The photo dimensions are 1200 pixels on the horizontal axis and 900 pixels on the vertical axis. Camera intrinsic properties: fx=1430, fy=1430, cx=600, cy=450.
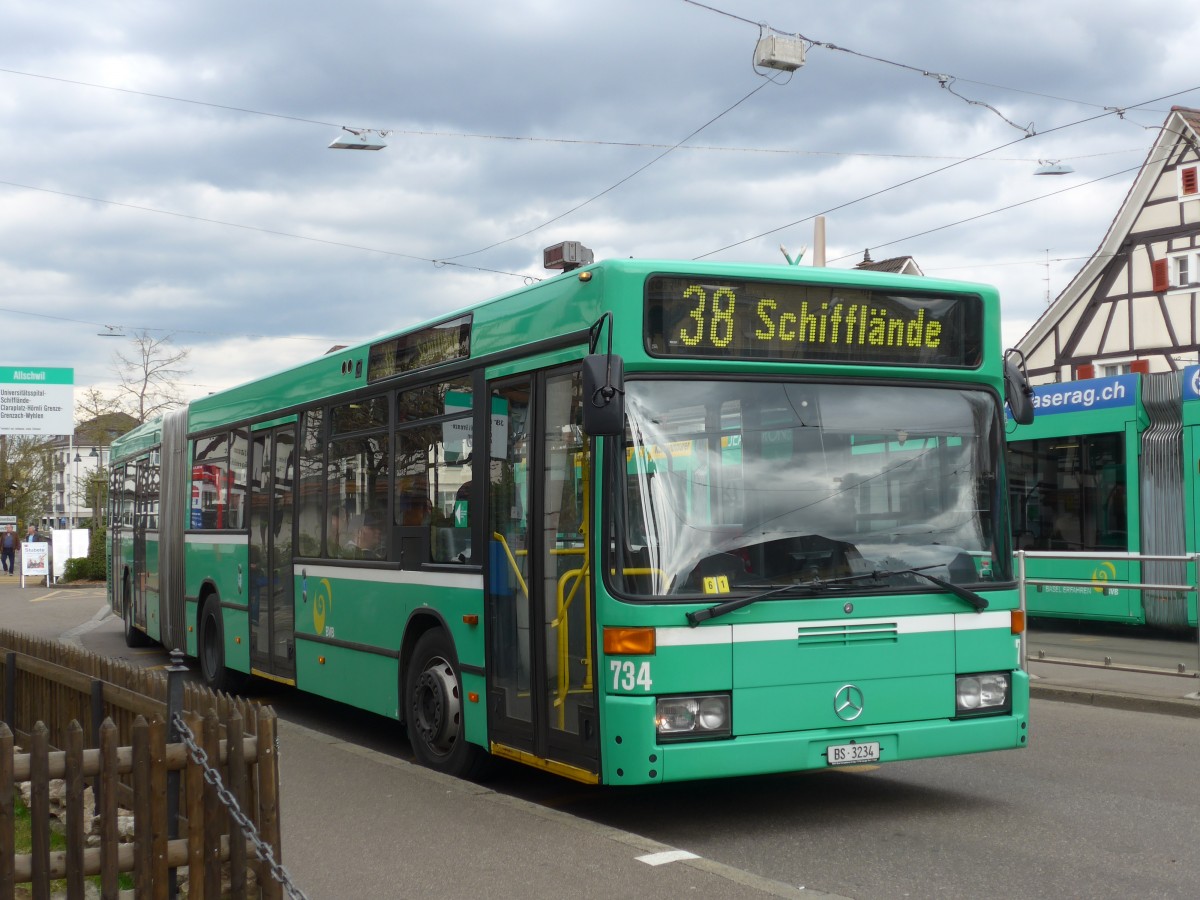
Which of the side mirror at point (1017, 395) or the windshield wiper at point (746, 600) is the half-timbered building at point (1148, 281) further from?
the windshield wiper at point (746, 600)

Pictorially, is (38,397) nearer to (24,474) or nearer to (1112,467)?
(1112,467)

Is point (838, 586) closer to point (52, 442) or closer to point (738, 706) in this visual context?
point (738, 706)

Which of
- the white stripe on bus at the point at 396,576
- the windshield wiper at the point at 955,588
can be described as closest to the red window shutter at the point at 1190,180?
the white stripe on bus at the point at 396,576

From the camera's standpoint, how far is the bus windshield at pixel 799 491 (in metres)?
6.98

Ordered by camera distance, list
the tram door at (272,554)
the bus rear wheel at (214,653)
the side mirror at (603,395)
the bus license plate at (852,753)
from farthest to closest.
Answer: the bus rear wheel at (214,653)
the tram door at (272,554)
the bus license plate at (852,753)
the side mirror at (603,395)

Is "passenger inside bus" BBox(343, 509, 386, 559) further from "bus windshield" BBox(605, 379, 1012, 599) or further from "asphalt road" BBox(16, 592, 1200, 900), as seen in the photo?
"bus windshield" BBox(605, 379, 1012, 599)

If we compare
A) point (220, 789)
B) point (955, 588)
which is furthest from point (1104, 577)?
point (220, 789)

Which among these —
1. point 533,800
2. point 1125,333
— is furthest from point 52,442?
point 533,800

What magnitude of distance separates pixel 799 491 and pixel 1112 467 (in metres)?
12.3

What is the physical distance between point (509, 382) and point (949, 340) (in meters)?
2.49

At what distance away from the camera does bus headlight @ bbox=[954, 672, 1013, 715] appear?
296 inches

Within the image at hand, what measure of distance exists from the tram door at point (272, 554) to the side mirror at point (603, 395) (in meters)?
5.82

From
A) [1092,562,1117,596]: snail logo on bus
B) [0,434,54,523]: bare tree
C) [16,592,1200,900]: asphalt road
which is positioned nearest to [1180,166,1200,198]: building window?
[1092,562,1117,596]: snail logo on bus

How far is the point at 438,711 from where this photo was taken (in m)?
8.97
